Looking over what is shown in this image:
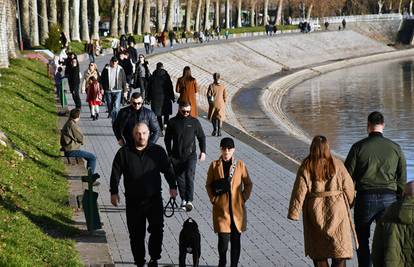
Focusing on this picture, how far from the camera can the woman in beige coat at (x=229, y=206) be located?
1021 centimetres

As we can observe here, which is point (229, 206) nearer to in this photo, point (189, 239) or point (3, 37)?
point (189, 239)

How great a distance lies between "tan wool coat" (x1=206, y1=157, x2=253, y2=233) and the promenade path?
87 centimetres

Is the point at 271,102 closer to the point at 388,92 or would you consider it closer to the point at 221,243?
the point at 388,92

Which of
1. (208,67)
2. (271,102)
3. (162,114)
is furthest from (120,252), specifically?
(208,67)

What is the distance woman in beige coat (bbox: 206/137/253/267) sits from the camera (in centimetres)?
1021

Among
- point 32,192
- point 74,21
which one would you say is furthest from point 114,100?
point 74,21

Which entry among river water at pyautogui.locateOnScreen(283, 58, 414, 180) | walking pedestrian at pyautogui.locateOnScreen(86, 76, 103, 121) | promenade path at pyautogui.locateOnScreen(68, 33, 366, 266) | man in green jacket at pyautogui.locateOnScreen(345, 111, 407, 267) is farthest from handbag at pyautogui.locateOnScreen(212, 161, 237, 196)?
walking pedestrian at pyautogui.locateOnScreen(86, 76, 103, 121)

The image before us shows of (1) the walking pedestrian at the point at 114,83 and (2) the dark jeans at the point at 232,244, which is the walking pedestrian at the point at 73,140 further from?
(1) the walking pedestrian at the point at 114,83

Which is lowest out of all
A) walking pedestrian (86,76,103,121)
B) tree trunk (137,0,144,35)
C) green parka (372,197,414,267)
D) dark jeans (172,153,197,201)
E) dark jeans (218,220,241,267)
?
tree trunk (137,0,144,35)

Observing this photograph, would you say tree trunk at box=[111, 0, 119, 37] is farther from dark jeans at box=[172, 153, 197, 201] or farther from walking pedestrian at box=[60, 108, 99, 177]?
dark jeans at box=[172, 153, 197, 201]

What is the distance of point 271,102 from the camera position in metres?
45.8

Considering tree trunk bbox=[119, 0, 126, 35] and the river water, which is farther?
tree trunk bbox=[119, 0, 126, 35]

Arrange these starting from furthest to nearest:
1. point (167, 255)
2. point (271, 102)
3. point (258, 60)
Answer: point (258, 60) < point (271, 102) < point (167, 255)

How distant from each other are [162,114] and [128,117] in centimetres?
663
